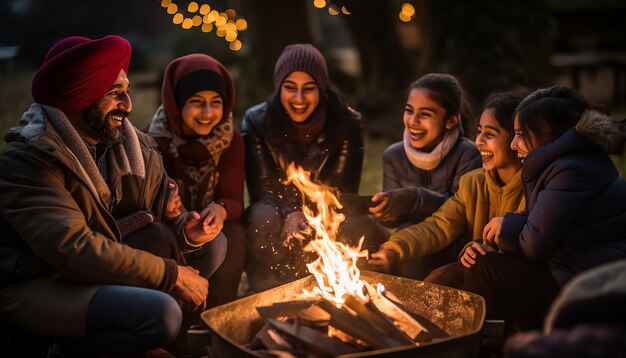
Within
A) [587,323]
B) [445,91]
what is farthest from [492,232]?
[587,323]

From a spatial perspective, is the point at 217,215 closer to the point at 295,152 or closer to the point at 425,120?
the point at 295,152

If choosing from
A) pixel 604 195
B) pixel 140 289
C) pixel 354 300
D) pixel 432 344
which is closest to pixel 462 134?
pixel 604 195

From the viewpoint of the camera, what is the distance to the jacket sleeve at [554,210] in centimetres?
373

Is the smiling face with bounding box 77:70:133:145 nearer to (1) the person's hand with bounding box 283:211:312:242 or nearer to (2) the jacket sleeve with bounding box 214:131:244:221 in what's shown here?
(2) the jacket sleeve with bounding box 214:131:244:221

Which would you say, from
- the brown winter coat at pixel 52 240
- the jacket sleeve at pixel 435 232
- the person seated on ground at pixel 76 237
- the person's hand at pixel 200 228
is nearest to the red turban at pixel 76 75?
the person seated on ground at pixel 76 237

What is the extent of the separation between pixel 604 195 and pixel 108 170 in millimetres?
2703

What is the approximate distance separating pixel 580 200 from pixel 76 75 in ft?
8.91

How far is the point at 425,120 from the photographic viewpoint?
507 centimetres

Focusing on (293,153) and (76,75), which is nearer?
(76,75)

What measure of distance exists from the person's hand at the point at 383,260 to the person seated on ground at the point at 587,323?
1972mm

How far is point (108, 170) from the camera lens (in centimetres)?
402

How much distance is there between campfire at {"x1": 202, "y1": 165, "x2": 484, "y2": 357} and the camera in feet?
10.9

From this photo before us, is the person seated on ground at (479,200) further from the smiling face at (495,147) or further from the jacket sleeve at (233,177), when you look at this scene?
the jacket sleeve at (233,177)

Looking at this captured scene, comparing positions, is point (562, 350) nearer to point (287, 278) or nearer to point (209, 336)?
point (209, 336)
